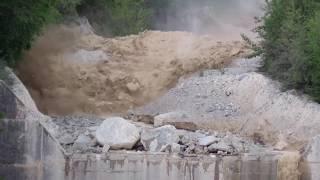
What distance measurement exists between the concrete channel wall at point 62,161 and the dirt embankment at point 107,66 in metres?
4.21

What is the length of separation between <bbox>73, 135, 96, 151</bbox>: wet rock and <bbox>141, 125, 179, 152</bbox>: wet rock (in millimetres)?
1016

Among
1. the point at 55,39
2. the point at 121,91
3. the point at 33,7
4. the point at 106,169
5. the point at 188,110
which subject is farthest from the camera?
the point at 55,39

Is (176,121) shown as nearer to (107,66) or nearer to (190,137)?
(190,137)

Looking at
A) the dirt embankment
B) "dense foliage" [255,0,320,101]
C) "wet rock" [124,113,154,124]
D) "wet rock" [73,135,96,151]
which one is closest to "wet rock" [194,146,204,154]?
"wet rock" [73,135,96,151]

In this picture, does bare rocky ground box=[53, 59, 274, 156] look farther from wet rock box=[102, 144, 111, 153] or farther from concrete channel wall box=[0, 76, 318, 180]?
concrete channel wall box=[0, 76, 318, 180]

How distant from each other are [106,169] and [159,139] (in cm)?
122

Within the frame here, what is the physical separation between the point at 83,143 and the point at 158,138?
4.79 ft

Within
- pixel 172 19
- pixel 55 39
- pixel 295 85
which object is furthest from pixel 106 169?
pixel 172 19

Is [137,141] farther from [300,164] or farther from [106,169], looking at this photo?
[300,164]

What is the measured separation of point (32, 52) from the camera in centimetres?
2047

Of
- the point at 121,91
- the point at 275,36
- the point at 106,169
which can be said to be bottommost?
the point at 106,169

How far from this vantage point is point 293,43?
17.5 meters

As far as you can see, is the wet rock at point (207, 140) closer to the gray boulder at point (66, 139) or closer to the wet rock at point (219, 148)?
the wet rock at point (219, 148)

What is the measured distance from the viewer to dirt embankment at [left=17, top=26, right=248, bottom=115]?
1962cm
